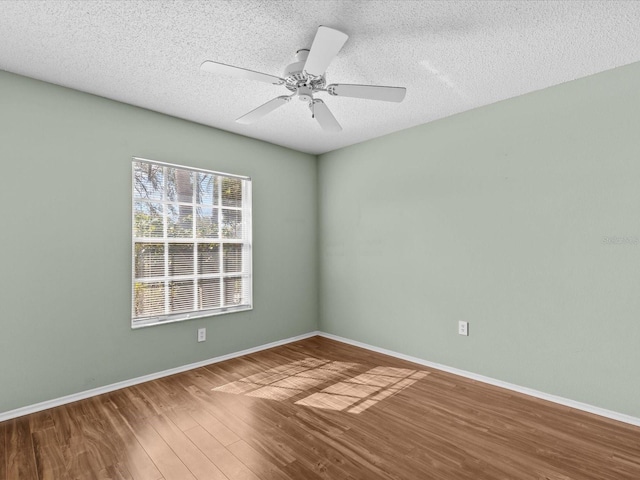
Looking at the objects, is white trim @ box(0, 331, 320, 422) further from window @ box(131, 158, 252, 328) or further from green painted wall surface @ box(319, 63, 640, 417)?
green painted wall surface @ box(319, 63, 640, 417)

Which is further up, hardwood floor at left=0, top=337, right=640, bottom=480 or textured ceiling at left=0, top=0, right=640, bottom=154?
textured ceiling at left=0, top=0, right=640, bottom=154

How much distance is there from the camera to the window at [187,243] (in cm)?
309

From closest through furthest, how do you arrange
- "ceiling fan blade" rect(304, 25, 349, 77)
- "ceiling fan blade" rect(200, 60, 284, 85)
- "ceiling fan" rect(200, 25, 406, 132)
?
"ceiling fan blade" rect(304, 25, 349, 77), "ceiling fan" rect(200, 25, 406, 132), "ceiling fan blade" rect(200, 60, 284, 85)

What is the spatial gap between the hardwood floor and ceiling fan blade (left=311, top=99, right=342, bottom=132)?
215 centimetres

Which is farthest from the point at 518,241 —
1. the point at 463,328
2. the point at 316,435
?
the point at 316,435

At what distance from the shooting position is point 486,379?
2.99 metres

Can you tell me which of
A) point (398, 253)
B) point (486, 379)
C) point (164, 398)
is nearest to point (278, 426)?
point (164, 398)

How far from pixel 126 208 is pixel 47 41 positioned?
4.29ft

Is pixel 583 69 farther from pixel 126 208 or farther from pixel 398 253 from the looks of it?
pixel 126 208

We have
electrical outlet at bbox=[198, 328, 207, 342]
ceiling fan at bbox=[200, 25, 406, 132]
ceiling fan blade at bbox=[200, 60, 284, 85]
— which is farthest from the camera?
electrical outlet at bbox=[198, 328, 207, 342]

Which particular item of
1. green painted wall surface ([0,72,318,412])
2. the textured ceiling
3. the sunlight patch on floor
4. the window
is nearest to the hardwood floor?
the sunlight patch on floor

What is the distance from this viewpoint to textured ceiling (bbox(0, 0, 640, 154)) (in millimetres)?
1817

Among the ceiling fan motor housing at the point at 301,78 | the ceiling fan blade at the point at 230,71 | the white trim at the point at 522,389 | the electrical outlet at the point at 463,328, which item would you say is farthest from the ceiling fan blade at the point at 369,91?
the white trim at the point at 522,389

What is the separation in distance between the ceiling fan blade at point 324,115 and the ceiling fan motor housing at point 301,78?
94 mm
